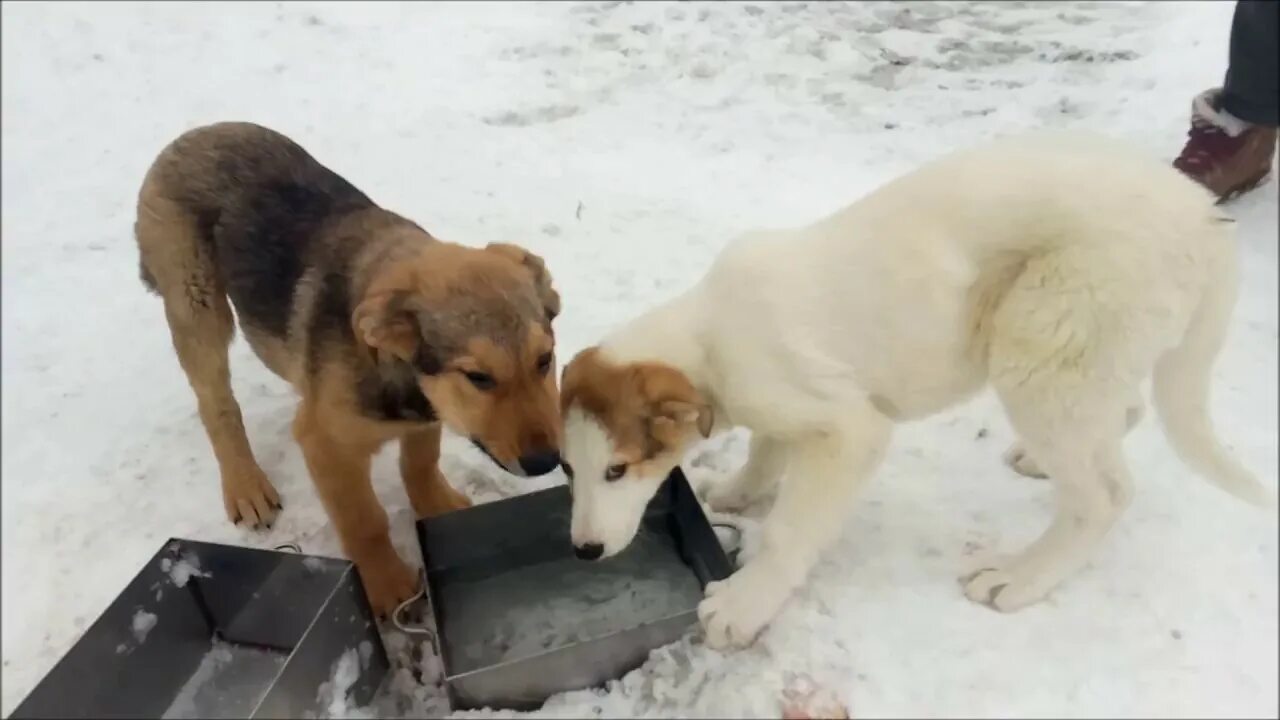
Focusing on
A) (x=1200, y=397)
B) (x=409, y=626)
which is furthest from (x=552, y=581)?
(x=1200, y=397)

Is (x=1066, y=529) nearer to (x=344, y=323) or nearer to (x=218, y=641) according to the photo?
(x=344, y=323)

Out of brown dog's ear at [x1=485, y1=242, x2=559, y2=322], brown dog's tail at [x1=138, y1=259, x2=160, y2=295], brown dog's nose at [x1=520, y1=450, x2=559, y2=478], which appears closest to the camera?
brown dog's nose at [x1=520, y1=450, x2=559, y2=478]

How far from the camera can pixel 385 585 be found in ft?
10.2

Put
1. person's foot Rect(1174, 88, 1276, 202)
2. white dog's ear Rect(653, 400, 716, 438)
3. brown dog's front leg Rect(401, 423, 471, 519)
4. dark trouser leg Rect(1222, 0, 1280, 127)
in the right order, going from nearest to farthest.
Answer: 1. white dog's ear Rect(653, 400, 716, 438)
2. brown dog's front leg Rect(401, 423, 471, 519)
3. dark trouser leg Rect(1222, 0, 1280, 127)
4. person's foot Rect(1174, 88, 1276, 202)

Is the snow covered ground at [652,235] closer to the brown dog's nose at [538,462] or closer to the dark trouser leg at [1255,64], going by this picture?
the dark trouser leg at [1255,64]

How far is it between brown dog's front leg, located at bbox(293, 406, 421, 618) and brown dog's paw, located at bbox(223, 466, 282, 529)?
1.70 feet

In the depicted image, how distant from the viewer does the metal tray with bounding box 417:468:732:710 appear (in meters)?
2.88

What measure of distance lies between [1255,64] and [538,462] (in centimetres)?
384

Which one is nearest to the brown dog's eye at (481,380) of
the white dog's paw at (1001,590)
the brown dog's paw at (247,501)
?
the brown dog's paw at (247,501)

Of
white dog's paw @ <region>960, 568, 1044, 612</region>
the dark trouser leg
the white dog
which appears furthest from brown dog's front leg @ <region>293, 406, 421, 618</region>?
the dark trouser leg

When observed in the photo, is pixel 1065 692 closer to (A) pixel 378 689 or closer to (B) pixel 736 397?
(B) pixel 736 397

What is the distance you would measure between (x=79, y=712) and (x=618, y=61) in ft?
17.2

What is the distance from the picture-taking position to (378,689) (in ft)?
9.49

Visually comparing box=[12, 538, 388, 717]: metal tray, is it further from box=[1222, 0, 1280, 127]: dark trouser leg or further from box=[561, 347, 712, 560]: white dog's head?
box=[1222, 0, 1280, 127]: dark trouser leg
